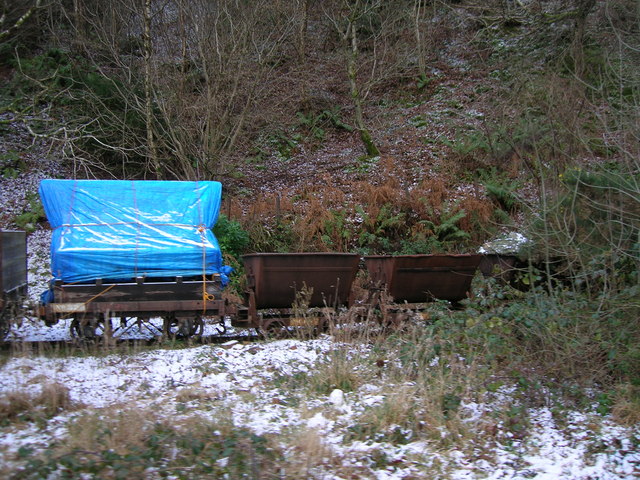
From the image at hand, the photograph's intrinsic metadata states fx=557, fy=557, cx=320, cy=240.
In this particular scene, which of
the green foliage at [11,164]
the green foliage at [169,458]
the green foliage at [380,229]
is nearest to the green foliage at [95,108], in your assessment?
the green foliage at [11,164]

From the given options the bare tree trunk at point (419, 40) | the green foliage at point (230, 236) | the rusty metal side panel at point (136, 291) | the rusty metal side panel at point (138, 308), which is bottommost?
the rusty metal side panel at point (138, 308)

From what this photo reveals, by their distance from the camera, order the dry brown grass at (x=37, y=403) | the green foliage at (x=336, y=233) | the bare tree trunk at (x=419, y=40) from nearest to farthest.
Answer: the dry brown grass at (x=37, y=403) < the green foliage at (x=336, y=233) < the bare tree trunk at (x=419, y=40)

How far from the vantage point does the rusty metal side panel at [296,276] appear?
392 inches

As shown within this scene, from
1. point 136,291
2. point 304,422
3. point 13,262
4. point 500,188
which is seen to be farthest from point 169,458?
point 500,188

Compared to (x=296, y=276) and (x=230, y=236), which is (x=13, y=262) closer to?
(x=296, y=276)

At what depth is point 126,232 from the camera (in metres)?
9.70

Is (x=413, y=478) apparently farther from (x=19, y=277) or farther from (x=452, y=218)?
(x=452, y=218)

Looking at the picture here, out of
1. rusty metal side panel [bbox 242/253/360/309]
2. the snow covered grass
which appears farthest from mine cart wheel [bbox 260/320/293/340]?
the snow covered grass

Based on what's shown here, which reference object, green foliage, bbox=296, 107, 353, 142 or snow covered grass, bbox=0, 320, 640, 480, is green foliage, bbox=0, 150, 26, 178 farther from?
snow covered grass, bbox=0, 320, 640, 480

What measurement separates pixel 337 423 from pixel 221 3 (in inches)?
620

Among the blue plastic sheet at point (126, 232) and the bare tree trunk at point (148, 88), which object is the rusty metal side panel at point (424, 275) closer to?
the blue plastic sheet at point (126, 232)

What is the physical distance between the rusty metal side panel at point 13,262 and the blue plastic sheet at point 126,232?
73 cm

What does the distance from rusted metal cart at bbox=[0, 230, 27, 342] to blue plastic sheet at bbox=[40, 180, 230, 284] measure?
737 mm

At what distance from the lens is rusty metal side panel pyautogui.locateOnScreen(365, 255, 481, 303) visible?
10422mm
